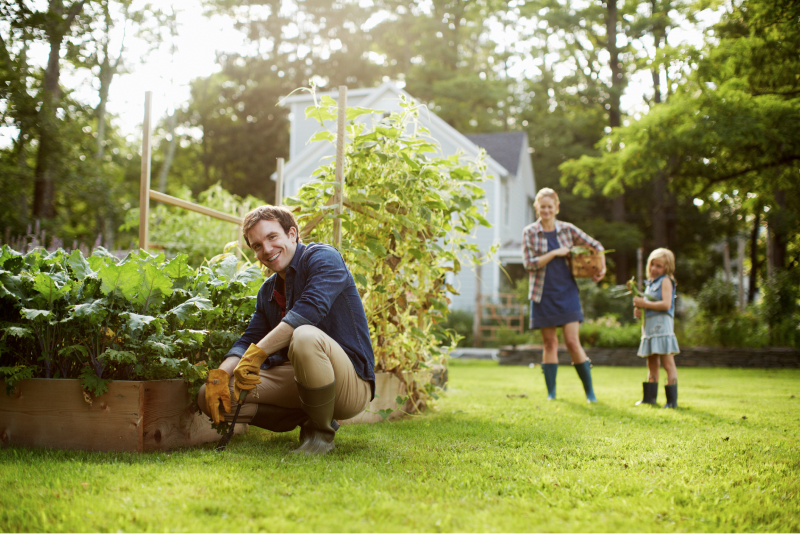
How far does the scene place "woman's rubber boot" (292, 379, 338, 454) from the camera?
8.34 feet

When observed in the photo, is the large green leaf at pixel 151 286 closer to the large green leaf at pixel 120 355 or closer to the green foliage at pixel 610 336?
the large green leaf at pixel 120 355

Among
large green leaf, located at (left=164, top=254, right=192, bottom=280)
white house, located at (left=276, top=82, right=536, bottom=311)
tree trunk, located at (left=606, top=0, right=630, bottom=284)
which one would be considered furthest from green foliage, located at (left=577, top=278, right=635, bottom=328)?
large green leaf, located at (left=164, top=254, right=192, bottom=280)

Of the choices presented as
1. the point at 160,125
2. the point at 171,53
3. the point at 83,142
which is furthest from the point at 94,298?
the point at 160,125

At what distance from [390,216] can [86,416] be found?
6.12 ft

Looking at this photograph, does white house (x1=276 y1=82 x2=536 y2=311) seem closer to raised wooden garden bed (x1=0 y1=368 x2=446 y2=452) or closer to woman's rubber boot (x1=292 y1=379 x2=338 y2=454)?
woman's rubber boot (x1=292 y1=379 x2=338 y2=454)

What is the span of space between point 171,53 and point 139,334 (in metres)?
22.1

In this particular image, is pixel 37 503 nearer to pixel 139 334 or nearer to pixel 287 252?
pixel 139 334

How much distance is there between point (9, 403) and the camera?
2658 mm

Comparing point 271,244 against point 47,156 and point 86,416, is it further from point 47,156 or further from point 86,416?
point 47,156

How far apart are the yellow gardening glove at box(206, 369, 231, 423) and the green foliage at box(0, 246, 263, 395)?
0.15 meters

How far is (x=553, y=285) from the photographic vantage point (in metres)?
4.89

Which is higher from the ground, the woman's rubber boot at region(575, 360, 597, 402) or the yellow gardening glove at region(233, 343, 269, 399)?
the yellow gardening glove at region(233, 343, 269, 399)

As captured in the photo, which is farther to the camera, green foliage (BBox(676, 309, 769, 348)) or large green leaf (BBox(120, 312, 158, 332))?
green foliage (BBox(676, 309, 769, 348))

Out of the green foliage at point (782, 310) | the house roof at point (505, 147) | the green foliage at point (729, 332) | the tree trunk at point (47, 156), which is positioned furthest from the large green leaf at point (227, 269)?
the house roof at point (505, 147)
